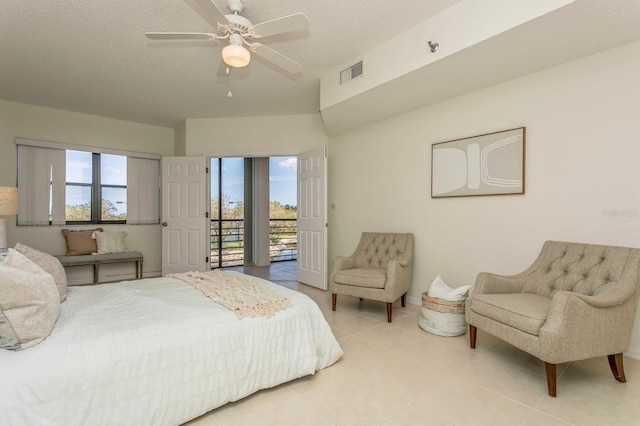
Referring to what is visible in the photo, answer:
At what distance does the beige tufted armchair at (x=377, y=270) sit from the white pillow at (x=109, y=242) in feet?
11.6

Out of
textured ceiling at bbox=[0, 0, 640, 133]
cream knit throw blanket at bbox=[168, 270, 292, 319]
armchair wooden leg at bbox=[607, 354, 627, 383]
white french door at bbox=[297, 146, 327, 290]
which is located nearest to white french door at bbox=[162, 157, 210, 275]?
textured ceiling at bbox=[0, 0, 640, 133]

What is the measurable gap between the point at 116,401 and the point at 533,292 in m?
2.79

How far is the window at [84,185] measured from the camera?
442cm

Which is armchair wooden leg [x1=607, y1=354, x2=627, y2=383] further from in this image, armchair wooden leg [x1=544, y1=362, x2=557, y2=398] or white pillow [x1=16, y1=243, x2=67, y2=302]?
white pillow [x1=16, y1=243, x2=67, y2=302]

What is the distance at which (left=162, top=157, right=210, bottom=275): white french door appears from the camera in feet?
16.7

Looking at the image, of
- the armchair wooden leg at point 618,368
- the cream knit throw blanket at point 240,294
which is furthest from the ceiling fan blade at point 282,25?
the armchair wooden leg at point 618,368

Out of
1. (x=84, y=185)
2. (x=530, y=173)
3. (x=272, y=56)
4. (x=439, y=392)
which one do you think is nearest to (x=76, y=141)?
(x=84, y=185)

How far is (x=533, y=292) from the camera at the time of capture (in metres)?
2.44

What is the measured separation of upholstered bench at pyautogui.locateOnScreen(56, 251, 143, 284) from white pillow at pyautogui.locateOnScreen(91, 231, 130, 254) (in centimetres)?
10

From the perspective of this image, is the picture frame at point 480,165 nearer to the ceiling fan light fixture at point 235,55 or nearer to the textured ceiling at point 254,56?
the textured ceiling at point 254,56

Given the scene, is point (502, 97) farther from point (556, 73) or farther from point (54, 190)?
point (54, 190)

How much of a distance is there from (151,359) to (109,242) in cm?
408

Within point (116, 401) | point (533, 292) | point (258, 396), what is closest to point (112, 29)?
point (116, 401)

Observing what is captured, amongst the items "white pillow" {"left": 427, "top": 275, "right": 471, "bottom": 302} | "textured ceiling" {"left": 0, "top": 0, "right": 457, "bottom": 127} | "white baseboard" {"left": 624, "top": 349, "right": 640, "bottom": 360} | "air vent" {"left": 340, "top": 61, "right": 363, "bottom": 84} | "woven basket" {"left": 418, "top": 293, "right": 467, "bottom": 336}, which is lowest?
"white baseboard" {"left": 624, "top": 349, "right": 640, "bottom": 360}
